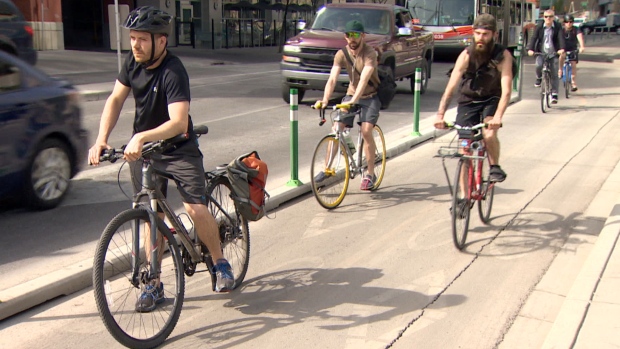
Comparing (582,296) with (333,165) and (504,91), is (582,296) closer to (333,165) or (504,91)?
(504,91)

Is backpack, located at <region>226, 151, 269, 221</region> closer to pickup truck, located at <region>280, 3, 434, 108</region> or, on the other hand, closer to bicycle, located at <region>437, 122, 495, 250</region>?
bicycle, located at <region>437, 122, 495, 250</region>

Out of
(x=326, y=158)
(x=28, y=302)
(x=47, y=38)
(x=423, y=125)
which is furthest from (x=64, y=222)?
(x=47, y=38)

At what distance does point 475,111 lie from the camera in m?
6.58

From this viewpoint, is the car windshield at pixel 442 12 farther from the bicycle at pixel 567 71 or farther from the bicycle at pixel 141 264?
the bicycle at pixel 141 264

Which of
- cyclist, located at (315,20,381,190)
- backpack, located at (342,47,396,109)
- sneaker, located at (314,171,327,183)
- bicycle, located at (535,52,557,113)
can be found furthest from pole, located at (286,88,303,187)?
bicycle, located at (535,52,557,113)

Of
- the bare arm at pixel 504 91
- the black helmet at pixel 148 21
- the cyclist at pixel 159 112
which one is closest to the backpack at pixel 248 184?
the cyclist at pixel 159 112

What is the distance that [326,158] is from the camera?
7.45 m

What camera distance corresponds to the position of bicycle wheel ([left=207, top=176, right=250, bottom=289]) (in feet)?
16.0

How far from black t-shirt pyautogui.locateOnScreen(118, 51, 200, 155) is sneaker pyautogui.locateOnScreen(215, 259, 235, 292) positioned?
0.74m

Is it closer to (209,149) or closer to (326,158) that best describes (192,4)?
(209,149)

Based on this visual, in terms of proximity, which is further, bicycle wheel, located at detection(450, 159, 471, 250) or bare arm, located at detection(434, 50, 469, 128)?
bare arm, located at detection(434, 50, 469, 128)

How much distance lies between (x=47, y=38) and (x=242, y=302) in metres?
24.7

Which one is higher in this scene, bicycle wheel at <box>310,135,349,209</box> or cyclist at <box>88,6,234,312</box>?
cyclist at <box>88,6,234,312</box>

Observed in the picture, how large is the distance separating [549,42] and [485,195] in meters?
9.87
